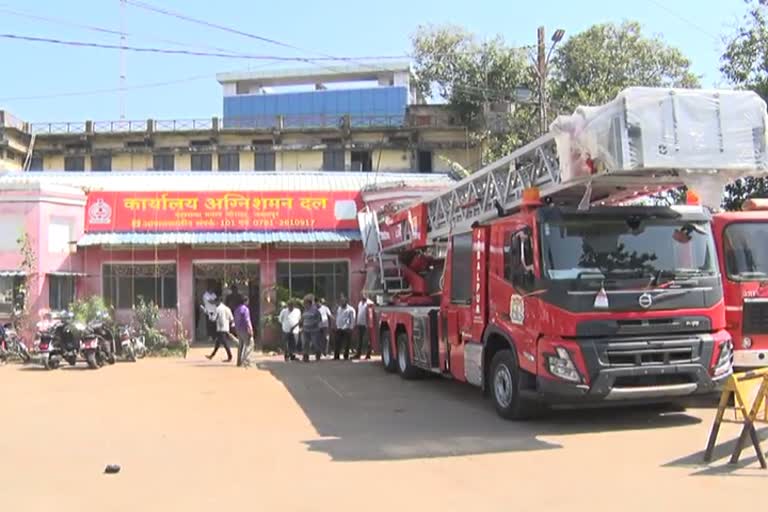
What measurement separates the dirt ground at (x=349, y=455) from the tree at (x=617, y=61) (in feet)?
110

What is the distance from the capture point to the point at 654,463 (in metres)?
6.93

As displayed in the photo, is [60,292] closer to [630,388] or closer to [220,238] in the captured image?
[220,238]

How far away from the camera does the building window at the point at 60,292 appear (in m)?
21.1

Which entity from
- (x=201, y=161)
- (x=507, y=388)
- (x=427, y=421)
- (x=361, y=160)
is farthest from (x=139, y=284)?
(x=201, y=161)

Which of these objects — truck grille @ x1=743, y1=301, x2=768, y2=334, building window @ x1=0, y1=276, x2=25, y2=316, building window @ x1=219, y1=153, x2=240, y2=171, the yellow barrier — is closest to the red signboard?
building window @ x1=0, y1=276, x2=25, y2=316

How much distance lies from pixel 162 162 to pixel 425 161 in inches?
643

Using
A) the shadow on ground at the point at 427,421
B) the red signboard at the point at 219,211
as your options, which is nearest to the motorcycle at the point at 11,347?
the red signboard at the point at 219,211

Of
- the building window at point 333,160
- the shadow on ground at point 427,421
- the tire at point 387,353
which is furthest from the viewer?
the building window at point 333,160

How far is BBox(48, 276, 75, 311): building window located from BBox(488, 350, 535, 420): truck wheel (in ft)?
51.2

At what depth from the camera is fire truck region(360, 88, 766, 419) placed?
24.2 feet

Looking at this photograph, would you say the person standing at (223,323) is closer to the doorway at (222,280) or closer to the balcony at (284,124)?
the doorway at (222,280)

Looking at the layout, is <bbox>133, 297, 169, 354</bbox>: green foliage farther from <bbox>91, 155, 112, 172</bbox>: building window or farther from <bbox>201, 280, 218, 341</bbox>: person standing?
<bbox>91, 155, 112, 172</bbox>: building window

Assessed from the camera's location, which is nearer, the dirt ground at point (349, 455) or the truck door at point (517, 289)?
the dirt ground at point (349, 455)

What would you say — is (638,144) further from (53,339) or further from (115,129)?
(115,129)
